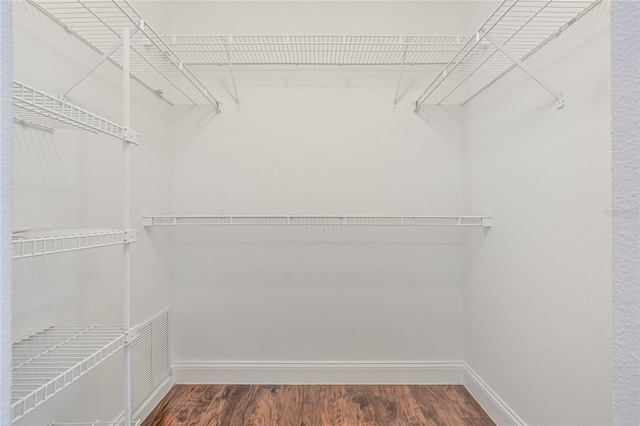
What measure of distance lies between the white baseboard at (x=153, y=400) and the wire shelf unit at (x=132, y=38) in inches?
68.2

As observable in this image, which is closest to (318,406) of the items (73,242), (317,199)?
(317,199)

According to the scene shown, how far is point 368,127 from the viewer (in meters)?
2.03

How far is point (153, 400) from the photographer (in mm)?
1742

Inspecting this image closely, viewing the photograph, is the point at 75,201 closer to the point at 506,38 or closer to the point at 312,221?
the point at 312,221

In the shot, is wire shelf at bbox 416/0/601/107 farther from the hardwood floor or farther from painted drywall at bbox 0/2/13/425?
the hardwood floor

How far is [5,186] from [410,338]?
2094mm

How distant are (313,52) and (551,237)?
5.32 ft

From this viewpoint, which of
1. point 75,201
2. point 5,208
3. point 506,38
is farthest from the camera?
point 506,38

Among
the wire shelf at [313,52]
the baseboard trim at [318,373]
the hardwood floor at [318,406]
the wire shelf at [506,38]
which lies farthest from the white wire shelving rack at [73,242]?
the wire shelf at [506,38]

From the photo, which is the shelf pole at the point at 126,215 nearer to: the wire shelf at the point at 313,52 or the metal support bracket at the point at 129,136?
the metal support bracket at the point at 129,136

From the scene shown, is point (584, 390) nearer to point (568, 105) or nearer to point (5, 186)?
point (568, 105)

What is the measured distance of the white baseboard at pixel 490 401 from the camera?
1.49 m

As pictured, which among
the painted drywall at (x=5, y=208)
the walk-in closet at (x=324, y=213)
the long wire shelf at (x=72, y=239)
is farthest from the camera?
the walk-in closet at (x=324, y=213)

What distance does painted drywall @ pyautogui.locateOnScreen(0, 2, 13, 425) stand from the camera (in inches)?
12.8
